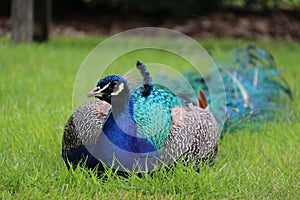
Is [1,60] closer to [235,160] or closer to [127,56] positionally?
[127,56]

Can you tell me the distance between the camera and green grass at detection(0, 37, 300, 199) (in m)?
2.74

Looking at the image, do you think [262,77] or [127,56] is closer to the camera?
[262,77]

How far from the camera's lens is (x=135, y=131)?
272 centimetres

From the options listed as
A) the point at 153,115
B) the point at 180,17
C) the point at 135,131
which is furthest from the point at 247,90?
the point at 180,17

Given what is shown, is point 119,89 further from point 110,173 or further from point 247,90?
point 247,90

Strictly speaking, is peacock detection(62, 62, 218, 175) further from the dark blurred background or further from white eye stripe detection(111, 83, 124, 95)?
the dark blurred background

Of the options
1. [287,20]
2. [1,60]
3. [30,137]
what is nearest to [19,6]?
[1,60]

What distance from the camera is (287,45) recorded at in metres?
9.80

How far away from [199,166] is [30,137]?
112 cm

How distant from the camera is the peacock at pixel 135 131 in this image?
2.70 metres

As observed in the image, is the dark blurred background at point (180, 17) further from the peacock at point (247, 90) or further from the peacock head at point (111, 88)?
the peacock head at point (111, 88)

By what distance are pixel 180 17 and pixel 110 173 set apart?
8878mm

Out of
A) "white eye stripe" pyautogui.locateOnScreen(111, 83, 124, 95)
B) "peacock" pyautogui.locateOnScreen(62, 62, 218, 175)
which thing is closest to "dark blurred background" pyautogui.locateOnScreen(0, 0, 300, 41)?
"peacock" pyautogui.locateOnScreen(62, 62, 218, 175)

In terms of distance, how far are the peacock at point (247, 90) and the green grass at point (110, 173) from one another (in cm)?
15
